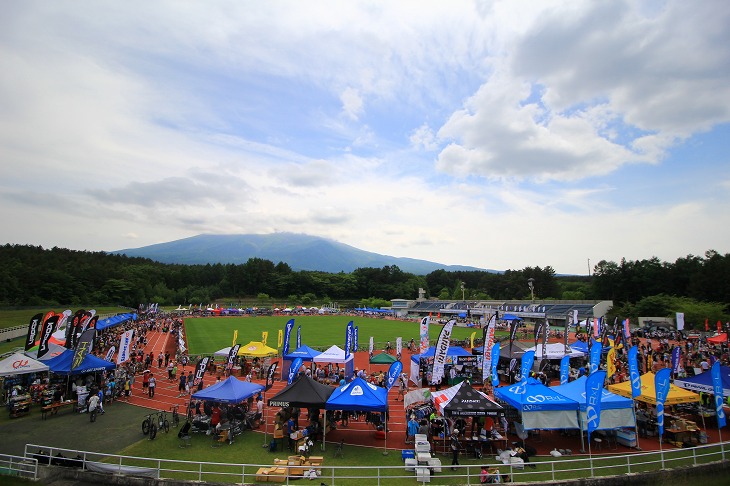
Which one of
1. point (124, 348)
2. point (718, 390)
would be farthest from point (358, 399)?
point (124, 348)

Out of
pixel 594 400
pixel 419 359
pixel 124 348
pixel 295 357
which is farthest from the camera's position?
pixel 419 359

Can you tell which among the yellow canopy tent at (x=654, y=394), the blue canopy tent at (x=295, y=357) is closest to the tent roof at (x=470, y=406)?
the yellow canopy tent at (x=654, y=394)

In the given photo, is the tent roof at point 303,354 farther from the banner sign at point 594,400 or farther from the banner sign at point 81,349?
the banner sign at point 594,400

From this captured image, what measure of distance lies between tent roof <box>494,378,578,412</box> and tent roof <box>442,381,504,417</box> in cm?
74

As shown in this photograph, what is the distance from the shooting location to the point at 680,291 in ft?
246

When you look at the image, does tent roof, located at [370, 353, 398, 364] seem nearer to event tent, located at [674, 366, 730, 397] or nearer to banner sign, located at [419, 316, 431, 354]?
banner sign, located at [419, 316, 431, 354]

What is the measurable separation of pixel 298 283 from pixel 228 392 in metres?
111

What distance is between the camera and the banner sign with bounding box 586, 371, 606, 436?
478 inches

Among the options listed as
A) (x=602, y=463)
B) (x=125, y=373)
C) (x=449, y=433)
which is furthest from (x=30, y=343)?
(x=602, y=463)

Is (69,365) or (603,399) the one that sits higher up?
(603,399)

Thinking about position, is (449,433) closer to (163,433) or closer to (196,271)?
(163,433)

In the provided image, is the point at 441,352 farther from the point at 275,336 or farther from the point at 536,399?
the point at 275,336

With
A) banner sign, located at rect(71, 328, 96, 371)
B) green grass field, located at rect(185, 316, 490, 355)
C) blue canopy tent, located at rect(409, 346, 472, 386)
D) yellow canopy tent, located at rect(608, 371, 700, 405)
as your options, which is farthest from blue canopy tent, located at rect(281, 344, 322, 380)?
yellow canopy tent, located at rect(608, 371, 700, 405)

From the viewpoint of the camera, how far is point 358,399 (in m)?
13.5
